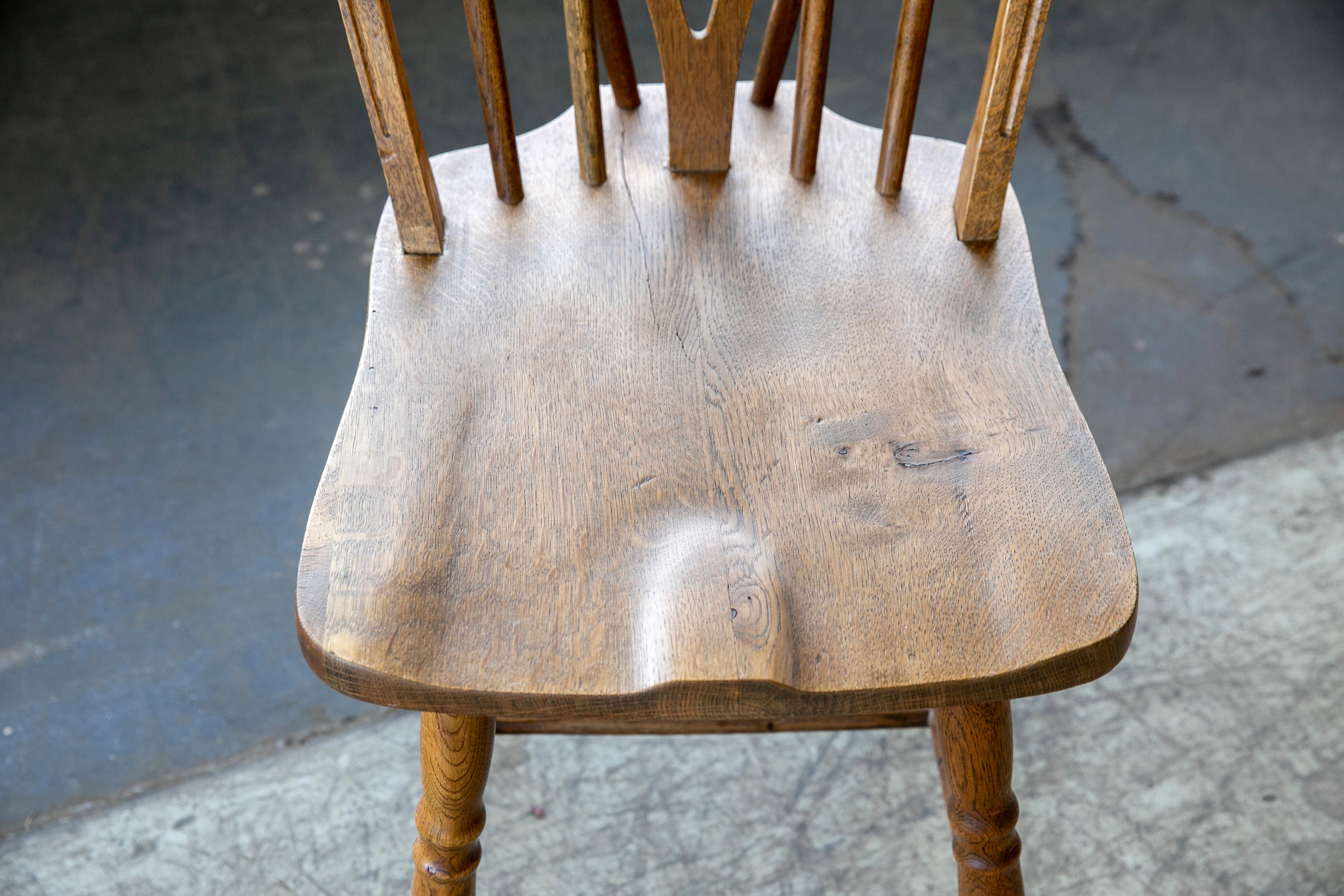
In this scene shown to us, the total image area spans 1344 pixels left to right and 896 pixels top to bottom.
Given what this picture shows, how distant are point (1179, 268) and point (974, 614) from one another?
47.4 inches

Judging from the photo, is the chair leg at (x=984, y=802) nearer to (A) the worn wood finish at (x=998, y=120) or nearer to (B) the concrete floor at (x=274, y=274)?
(A) the worn wood finish at (x=998, y=120)

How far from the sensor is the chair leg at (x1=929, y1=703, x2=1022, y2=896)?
28.5 inches

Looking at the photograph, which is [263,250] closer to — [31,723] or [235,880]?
[31,723]

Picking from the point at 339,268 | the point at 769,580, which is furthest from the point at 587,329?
the point at 339,268

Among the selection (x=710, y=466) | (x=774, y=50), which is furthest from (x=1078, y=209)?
(x=710, y=466)

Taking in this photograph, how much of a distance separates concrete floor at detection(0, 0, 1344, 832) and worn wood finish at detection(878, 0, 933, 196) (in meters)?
0.69

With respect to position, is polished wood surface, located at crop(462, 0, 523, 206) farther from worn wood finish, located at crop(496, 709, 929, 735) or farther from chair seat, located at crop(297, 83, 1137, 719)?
worn wood finish, located at crop(496, 709, 929, 735)

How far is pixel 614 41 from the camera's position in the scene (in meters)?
0.81

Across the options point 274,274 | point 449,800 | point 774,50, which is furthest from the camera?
point 274,274

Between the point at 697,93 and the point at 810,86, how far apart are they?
0.08m

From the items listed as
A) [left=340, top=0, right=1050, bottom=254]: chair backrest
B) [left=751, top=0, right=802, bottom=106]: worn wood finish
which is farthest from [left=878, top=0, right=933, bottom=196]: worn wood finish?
[left=751, top=0, right=802, bottom=106]: worn wood finish

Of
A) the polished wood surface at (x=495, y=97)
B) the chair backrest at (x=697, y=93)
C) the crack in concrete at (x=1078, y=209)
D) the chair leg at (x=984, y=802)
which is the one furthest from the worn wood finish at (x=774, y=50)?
the crack in concrete at (x=1078, y=209)

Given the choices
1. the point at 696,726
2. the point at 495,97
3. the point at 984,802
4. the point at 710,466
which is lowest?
the point at 696,726

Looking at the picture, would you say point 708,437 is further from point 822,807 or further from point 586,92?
point 822,807
